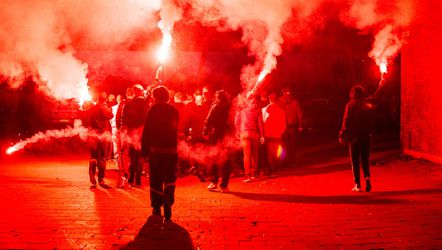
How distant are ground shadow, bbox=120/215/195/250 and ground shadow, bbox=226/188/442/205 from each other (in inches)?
91.7

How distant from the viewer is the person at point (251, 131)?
34.6ft

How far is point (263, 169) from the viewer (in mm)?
11531

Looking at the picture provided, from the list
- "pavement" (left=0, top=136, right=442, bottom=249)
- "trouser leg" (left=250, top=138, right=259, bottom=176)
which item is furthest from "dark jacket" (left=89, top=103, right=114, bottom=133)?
"trouser leg" (left=250, top=138, right=259, bottom=176)

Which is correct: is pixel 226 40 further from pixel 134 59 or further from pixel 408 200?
pixel 408 200

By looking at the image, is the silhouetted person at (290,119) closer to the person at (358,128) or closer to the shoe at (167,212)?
the person at (358,128)

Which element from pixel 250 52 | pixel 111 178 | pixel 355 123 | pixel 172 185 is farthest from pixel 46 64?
pixel 250 52

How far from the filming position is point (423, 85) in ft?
40.8

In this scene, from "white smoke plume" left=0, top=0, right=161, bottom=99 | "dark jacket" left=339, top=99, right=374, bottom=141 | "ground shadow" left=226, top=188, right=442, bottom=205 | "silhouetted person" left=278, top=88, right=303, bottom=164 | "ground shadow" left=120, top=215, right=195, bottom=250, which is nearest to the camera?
"ground shadow" left=120, top=215, right=195, bottom=250

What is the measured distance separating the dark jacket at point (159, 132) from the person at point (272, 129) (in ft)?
14.2

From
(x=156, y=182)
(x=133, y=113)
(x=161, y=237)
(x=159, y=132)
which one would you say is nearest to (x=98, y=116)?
(x=133, y=113)

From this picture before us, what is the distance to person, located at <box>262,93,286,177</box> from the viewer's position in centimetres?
1112

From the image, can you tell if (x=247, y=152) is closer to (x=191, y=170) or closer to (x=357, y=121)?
(x=191, y=170)

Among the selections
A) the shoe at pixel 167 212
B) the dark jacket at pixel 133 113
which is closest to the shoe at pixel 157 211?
the shoe at pixel 167 212

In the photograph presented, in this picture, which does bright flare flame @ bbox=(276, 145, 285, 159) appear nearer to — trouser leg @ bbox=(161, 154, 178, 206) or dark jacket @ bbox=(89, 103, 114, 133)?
dark jacket @ bbox=(89, 103, 114, 133)
